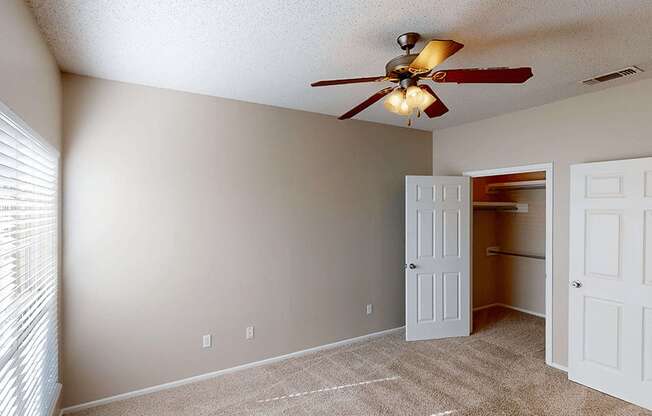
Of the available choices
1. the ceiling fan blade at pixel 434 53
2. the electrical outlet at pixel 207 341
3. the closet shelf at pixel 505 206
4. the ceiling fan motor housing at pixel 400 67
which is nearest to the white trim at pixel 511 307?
the closet shelf at pixel 505 206

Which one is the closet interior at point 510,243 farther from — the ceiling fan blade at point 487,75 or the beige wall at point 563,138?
the ceiling fan blade at point 487,75

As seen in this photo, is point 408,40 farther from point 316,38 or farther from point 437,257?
point 437,257

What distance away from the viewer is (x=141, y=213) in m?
2.88

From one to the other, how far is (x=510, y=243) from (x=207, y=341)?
451 centimetres

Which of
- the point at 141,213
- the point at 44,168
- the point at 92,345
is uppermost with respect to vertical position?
the point at 44,168

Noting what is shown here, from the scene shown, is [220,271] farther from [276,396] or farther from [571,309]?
[571,309]

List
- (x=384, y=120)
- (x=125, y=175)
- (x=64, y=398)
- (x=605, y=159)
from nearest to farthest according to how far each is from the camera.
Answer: (x=64, y=398)
(x=125, y=175)
(x=605, y=159)
(x=384, y=120)

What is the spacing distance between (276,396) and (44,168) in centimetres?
238

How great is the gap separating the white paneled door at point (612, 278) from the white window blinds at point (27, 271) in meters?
3.99

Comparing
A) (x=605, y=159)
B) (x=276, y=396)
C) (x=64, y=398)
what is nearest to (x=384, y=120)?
(x=605, y=159)

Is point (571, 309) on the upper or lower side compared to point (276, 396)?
upper

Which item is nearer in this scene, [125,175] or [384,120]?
[125,175]

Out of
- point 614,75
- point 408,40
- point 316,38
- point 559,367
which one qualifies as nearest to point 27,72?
point 316,38

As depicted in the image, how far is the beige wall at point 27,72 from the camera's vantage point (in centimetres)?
148
